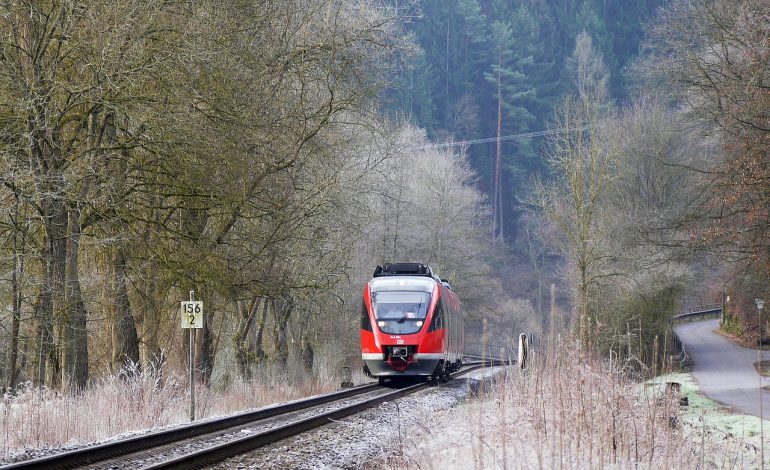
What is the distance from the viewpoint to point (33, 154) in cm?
1614

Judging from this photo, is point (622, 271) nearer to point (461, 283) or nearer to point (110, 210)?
point (461, 283)

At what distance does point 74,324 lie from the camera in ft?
57.1

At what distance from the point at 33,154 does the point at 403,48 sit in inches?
345

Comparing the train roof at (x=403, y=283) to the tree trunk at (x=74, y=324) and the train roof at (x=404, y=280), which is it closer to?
the train roof at (x=404, y=280)

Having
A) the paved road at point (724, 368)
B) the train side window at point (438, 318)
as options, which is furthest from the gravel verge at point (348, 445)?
the paved road at point (724, 368)

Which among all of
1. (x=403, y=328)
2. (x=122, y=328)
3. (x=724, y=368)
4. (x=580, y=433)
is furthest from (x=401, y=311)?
(x=724, y=368)

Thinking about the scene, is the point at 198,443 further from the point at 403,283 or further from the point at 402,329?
the point at 403,283

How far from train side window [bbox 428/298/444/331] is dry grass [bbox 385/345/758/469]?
1280 centimetres

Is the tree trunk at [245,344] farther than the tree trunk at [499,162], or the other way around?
the tree trunk at [499,162]

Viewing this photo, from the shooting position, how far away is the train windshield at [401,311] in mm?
23906

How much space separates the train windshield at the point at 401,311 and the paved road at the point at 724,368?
7754 millimetres

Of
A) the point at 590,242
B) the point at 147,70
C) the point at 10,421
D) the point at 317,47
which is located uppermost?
the point at 317,47

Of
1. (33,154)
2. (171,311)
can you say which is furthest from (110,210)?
(171,311)

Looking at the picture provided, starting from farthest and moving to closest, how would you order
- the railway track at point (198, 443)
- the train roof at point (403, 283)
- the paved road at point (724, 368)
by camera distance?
the paved road at point (724, 368) → the train roof at point (403, 283) → the railway track at point (198, 443)
